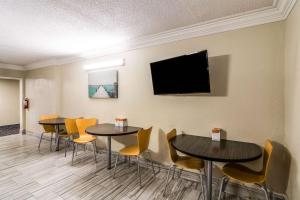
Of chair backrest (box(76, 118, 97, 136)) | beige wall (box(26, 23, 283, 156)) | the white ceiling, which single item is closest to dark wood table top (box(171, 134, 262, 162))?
beige wall (box(26, 23, 283, 156))

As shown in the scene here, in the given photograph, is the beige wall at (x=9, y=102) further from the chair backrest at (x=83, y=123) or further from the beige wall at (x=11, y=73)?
the chair backrest at (x=83, y=123)

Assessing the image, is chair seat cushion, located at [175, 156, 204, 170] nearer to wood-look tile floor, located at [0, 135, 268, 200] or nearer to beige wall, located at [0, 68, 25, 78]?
wood-look tile floor, located at [0, 135, 268, 200]

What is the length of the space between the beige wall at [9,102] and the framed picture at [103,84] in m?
5.52

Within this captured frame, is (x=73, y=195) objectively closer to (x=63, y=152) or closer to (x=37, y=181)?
(x=37, y=181)

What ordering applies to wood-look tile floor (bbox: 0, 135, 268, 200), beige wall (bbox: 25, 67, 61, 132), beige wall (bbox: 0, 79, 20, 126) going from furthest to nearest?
beige wall (bbox: 0, 79, 20, 126) < beige wall (bbox: 25, 67, 61, 132) < wood-look tile floor (bbox: 0, 135, 268, 200)

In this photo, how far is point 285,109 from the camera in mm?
1958

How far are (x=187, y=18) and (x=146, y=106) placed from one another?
5.21ft

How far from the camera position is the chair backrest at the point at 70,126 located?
3.55 meters

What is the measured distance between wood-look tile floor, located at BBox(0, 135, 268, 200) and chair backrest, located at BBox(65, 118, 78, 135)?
54 centimetres

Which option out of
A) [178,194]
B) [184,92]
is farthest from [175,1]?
[178,194]

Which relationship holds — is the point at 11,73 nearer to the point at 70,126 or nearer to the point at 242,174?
the point at 70,126

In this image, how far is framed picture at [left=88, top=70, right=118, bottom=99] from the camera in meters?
3.47

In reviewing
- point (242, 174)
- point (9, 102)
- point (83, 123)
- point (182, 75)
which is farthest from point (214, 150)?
point (9, 102)

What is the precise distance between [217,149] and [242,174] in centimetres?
38
